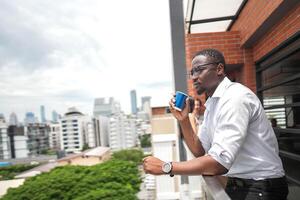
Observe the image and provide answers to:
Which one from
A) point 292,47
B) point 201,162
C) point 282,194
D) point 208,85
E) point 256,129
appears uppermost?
point 292,47

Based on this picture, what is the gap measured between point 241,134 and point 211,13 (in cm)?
330

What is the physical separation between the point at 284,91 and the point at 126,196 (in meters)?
15.8

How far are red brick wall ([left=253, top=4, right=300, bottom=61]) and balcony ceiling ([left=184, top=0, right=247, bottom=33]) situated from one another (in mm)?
591

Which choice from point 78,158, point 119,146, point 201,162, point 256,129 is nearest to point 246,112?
point 256,129

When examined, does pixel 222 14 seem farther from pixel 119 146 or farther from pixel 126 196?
pixel 119 146

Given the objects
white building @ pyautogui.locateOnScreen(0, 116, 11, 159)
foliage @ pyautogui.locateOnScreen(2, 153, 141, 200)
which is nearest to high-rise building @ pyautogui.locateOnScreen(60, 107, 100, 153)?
white building @ pyautogui.locateOnScreen(0, 116, 11, 159)

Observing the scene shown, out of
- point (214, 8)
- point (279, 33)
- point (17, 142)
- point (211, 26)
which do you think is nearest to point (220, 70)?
point (279, 33)

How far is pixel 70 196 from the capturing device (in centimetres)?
2075

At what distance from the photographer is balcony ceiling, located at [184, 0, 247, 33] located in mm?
3704

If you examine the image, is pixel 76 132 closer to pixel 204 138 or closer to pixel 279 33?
pixel 279 33

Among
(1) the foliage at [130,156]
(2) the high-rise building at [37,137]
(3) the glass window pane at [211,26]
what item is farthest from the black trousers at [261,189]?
(2) the high-rise building at [37,137]

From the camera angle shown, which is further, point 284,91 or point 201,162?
point 284,91

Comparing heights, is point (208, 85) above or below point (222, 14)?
below

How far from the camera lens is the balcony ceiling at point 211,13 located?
3.70 m
